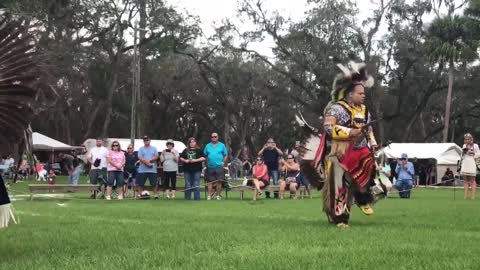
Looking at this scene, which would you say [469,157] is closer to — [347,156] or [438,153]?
[347,156]

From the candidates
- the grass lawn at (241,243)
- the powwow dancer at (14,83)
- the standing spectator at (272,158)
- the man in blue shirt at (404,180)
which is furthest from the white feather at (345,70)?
the man in blue shirt at (404,180)

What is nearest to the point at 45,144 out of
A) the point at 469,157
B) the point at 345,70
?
the point at 469,157

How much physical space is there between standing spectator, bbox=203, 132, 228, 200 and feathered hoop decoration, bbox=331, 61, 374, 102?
8.47m

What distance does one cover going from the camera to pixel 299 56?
149 ft

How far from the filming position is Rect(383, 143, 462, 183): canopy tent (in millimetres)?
37219

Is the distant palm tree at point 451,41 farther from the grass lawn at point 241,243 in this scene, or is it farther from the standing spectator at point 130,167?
the grass lawn at point 241,243

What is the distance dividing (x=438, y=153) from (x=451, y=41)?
1123 centimetres

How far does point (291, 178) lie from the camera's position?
18.4m

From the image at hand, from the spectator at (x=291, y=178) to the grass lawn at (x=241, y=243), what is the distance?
8531 mm

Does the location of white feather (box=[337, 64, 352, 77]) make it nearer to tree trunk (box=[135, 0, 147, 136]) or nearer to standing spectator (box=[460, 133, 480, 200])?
standing spectator (box=[460, 133, 480, 200])

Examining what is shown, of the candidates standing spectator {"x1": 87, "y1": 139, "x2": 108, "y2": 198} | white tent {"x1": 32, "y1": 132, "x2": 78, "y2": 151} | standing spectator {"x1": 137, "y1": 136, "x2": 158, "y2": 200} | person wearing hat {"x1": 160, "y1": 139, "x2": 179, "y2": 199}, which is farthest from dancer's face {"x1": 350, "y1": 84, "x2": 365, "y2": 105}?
white tent {"x1": 32, "y1": 132, "x2": 78, "y2": 151}

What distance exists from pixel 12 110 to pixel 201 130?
2323 inches

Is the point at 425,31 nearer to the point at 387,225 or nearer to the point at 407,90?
the point at 407,90

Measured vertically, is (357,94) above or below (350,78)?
below
